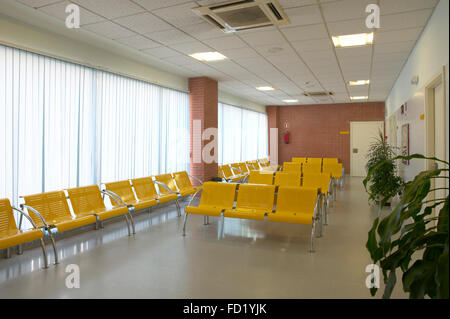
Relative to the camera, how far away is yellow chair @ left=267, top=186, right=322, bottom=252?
4.60 meters

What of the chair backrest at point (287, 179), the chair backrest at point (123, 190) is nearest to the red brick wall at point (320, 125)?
the chair backrest at point (287, 179)

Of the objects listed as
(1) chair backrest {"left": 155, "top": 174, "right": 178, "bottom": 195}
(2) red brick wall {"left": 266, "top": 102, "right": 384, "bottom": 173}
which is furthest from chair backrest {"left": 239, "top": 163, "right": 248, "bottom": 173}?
(2) red brick wall {"left": 266, "top": 102, "right": 384, "bottom": 173}

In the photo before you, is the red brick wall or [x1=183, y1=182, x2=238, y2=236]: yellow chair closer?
[x1=183, y1=182, x2=238, y2=236]: yellow chair

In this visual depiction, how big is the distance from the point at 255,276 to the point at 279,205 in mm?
1670

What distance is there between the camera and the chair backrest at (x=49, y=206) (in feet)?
14.2

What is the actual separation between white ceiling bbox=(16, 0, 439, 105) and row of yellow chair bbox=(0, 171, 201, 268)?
250 cm

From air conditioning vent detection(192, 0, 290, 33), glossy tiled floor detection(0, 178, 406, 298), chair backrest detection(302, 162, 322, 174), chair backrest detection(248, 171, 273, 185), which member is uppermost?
air conditioning vent detection(192, 0, 290, 33)

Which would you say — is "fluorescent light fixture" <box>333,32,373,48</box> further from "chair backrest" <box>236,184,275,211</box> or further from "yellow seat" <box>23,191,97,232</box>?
"yellow seat" <box>23,191,97,232</box>

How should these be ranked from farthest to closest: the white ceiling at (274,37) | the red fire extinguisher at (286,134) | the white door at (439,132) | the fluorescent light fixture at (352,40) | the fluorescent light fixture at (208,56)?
the red fire extinguisher at (286,134) → the fluorescent light fixture at (208,56) → the fluorescent light fixture at (352,40) → the white ceiling at (274,37) → the white door at (439,132)

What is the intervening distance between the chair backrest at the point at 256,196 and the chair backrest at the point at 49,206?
255 centimetres

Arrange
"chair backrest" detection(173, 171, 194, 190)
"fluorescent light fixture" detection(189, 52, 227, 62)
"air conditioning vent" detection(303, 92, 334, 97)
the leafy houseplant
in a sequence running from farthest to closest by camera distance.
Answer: "air conditioning vent" detection(303, 92, 334, 97) < "chair backrest" detection(173, 171, 194, 190) < "fluorescent light fixture" detection(189, 52, 227, 62) < the leafy houseplant


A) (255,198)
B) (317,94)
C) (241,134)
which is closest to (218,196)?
(255,198)

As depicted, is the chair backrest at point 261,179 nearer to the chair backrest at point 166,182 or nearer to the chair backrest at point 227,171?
the chair backrest at point 166,182

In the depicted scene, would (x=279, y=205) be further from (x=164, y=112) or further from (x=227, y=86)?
(x=227, y=86)
